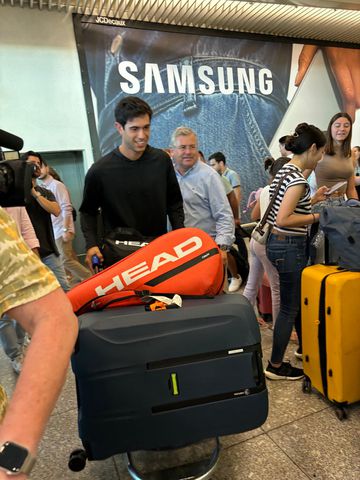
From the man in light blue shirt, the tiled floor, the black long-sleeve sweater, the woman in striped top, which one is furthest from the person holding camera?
the woman in striped top

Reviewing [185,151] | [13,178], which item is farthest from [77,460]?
[185,151]

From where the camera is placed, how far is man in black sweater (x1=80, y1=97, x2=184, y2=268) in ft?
5.45

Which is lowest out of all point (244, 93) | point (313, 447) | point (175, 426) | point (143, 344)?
point (313, 447)

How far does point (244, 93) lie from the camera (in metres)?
5.96

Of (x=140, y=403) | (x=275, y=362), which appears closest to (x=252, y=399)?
(x=140, y=403)

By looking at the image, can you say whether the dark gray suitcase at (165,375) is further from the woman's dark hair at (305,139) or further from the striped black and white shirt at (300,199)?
the woman's dark hair at (305,139)

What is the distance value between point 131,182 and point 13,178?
1.00m

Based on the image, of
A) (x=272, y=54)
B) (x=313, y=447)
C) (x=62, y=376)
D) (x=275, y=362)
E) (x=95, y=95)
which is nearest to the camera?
(x=62, y=376)

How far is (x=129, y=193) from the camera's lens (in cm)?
171

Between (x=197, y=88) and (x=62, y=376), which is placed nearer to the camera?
(x=62, y=376)

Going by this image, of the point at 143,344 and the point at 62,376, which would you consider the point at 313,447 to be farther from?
the point at 62,376

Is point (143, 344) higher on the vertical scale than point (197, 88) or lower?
lower

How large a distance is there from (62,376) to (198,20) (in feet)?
19.3

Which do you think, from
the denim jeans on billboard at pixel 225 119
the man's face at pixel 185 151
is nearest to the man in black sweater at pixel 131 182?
the man's face at pixel 185 151
